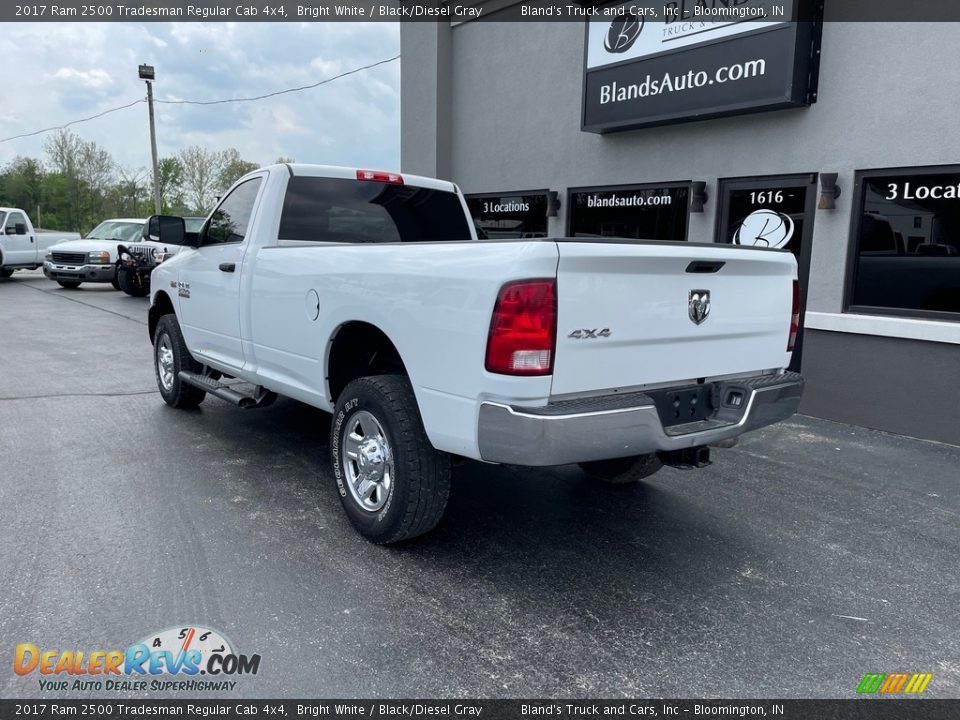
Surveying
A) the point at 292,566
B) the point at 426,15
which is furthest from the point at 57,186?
the point at 292,566

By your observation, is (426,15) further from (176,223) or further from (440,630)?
(440,630)

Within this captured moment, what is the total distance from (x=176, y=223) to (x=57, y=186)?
55.5m

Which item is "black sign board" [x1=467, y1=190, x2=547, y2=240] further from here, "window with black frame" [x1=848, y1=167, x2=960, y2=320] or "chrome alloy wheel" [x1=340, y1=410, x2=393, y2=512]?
"chrome alloy wheel" [x1=340, y1=410, x2=393, y2=512]

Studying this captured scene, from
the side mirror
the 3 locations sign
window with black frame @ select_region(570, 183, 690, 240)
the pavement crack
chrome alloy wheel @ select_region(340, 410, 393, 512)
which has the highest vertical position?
the 3 locations sign

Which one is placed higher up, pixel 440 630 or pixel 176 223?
pixel 176 223

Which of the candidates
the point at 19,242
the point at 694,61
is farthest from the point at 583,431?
the point at 19,242

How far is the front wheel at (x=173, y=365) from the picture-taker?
6.29 metres

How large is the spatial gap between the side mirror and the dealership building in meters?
4.99

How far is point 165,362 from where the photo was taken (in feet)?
22.0

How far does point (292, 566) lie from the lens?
141 inches

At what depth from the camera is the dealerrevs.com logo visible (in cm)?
269

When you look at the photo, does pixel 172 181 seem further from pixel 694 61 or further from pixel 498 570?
pixel 498 570

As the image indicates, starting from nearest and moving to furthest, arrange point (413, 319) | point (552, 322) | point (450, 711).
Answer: point (450, 711) < point (552, 322) < point (413, 319)

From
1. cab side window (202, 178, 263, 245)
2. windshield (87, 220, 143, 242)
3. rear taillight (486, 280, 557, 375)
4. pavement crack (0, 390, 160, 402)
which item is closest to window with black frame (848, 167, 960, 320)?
rear taillight (486, 280, 557, 375)
